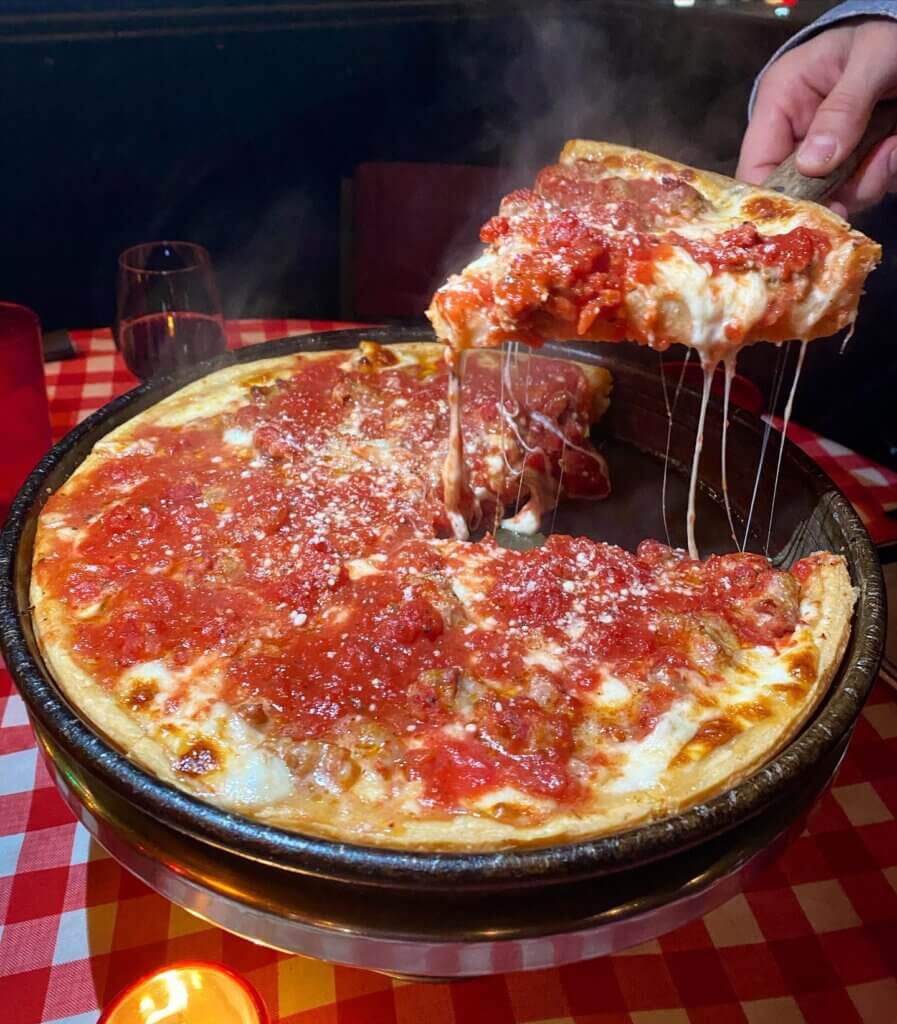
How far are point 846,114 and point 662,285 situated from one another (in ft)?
1.85

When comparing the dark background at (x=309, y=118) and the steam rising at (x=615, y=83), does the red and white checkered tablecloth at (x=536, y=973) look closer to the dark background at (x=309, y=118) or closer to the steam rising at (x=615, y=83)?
the dark background at (x=309, y=118)

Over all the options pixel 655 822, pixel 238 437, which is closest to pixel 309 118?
pixel 238 437

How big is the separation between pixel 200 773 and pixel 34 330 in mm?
1271

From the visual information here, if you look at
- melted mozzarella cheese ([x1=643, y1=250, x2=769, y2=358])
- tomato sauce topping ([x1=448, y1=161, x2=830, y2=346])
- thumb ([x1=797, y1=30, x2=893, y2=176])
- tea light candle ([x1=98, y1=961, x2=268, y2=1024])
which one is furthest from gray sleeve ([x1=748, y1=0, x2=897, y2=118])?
tea light candle ([x1=98, y1=961, x2=268, y2=1024])

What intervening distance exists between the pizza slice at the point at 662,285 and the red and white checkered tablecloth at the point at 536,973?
2.69 ft

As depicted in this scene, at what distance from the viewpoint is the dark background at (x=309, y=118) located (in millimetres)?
3883

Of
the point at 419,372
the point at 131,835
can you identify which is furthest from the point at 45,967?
the point at 419,372

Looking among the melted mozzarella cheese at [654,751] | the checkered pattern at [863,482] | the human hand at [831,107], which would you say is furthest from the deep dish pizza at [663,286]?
the checkered pattern at [863,482]

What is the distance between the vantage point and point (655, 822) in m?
1.15

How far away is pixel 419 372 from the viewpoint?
2.29 metres

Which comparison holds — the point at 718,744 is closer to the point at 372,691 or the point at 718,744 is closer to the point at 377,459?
the point at 372,691

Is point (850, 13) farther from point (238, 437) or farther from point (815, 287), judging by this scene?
point (238, 437)

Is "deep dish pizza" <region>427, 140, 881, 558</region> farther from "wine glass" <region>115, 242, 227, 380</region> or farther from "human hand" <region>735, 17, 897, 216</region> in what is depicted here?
"wine glass" <region>115, 242, 227, 380</region>

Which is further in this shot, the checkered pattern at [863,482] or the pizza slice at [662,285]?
the checkered pattern at [863,482]
